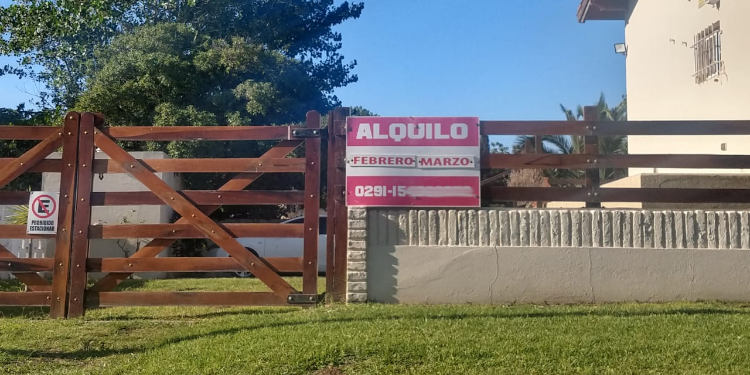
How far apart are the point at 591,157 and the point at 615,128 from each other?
0.42 metres

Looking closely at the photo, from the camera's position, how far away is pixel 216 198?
6.98m

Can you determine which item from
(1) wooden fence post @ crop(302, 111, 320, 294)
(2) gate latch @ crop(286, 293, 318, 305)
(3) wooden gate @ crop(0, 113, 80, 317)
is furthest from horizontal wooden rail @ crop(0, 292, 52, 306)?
(1) wooden fence post @ crop(302, 111, 320, 294)

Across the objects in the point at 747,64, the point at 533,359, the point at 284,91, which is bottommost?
the point at 533,359

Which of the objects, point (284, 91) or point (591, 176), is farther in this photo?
point (284, 91)

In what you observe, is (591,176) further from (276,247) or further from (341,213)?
(276,247)

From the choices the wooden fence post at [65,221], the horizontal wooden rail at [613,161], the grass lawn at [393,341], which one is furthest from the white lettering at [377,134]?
the wooden fence post at [65,221]

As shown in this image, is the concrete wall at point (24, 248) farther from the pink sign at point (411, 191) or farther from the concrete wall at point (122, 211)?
the pink sign at point (411, 191)

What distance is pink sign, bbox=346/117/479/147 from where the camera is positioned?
7.07 meters

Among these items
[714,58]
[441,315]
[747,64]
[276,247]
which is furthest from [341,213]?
[714,58]

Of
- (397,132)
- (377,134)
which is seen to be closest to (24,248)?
(377,134)

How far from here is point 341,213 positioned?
278 inches

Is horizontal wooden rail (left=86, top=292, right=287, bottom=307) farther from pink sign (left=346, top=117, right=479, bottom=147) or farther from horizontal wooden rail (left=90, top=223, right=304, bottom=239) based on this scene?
pink sign (left=346, top=117, right=479, bottom=147)

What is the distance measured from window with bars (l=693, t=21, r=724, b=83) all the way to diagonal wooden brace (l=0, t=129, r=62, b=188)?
36.6ft

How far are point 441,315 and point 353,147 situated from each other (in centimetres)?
217
